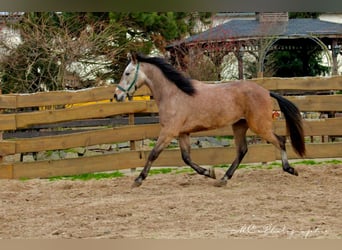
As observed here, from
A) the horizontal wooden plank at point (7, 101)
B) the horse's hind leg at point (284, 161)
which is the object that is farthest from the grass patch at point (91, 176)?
the horse's hind leg at point (284, 161)

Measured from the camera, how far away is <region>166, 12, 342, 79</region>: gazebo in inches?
610

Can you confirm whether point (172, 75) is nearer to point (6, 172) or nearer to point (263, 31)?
point (6, 172)

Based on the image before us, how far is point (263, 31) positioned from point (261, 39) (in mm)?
1216

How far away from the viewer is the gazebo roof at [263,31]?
16.1 meters

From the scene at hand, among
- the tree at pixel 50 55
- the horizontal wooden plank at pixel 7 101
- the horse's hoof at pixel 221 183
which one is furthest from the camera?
the tree at pixel 50 55

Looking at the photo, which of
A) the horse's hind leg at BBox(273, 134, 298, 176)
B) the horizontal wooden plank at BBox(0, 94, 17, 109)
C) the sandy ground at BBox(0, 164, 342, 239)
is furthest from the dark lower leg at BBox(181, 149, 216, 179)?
the horizontal wooden plank at BBox(0, 94, 17, 109)

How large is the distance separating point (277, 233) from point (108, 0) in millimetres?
2686

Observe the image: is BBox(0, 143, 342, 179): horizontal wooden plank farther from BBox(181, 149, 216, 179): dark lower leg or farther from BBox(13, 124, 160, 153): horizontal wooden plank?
BBox(181, 149, 216, 179): dark lower leg

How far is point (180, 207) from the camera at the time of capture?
473 cm

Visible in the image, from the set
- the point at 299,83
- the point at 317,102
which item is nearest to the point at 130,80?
the point at 299,83

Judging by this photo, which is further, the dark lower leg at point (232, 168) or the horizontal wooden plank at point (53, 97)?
the horizontal wooden plank at point (53, 97)

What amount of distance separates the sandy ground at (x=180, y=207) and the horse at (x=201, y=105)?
0.51m

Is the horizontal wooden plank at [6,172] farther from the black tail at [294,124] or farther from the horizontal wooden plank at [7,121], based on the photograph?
the black tail at [294,124]

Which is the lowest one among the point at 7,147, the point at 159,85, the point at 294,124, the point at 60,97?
the point at 7,147
